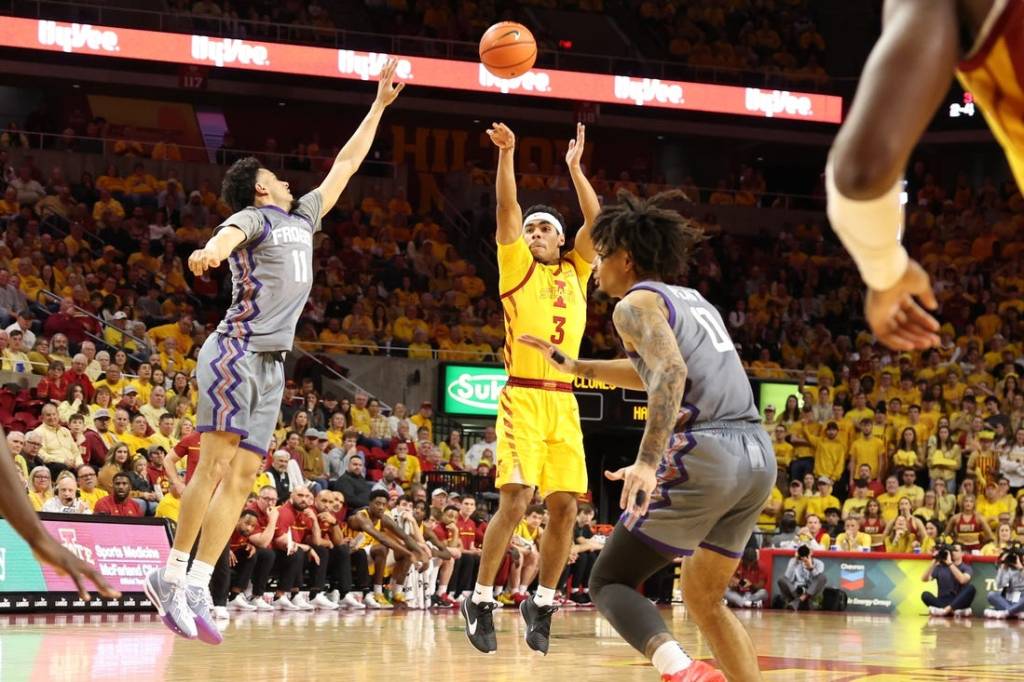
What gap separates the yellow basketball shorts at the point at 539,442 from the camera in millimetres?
8461

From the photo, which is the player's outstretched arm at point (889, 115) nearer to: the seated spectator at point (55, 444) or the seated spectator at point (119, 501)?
the seated spectator at point (119, 501)

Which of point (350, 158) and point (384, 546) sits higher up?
point (350, 158)

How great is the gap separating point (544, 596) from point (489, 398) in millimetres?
13230

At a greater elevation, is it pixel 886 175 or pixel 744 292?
pixel 744 292

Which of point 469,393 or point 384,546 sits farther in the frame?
point 469,393

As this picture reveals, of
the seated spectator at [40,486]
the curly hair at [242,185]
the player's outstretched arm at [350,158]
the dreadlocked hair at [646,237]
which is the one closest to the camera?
the dreadlocked hair at [646,237]

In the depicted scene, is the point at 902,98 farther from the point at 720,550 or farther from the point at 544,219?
the point at 544,219

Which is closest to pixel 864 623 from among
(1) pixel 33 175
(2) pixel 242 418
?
(2) pixel 242 418

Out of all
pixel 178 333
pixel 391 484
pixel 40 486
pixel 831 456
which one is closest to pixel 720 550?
pixel 40 486

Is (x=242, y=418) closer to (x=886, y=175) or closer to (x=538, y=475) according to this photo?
(x=538, y=475)

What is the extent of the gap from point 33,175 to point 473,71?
7921 millimetres

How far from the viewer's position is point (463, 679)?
25.3 feet

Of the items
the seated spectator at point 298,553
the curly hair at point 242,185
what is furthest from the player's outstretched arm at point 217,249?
the seated spectator at point 298,553

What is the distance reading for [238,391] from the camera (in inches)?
288
